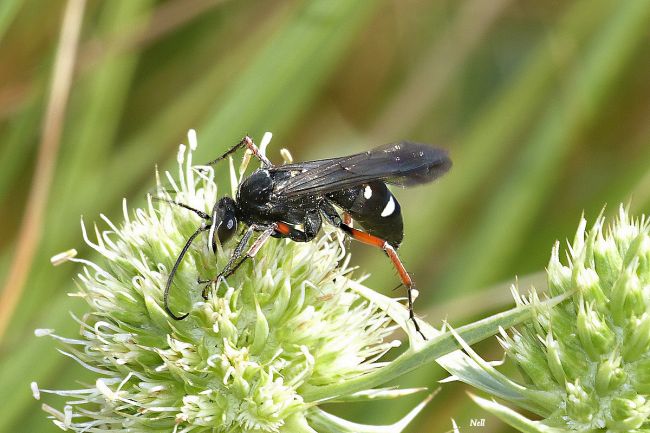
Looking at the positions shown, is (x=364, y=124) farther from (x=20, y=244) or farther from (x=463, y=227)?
(x=20, y=244)

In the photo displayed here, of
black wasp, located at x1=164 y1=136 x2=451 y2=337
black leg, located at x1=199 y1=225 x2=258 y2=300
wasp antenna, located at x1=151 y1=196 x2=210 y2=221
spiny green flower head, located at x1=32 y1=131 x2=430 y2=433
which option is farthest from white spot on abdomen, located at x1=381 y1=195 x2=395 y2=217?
wasp antenna, located at x1=151 y1=196 x2=210 y2=221

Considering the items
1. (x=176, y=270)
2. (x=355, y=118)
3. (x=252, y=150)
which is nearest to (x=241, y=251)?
(x=176, y=270)

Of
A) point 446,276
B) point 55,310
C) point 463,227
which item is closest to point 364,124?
point 463,227

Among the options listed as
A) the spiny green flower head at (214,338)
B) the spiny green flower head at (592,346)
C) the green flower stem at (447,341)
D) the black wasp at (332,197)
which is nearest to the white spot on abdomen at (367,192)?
the black wasp at (332,197)

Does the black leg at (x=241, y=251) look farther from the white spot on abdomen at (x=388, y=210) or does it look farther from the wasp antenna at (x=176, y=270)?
the white spot on abdomen at (x=388, y=210)

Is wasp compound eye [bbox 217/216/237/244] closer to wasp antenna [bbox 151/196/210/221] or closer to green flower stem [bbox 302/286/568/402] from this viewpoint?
wasp antenna [bbox 151/196/210/221]

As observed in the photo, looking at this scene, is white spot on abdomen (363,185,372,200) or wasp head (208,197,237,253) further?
white spot on abdomen (363,185,372,200)

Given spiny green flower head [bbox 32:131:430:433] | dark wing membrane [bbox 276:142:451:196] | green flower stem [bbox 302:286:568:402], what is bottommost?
green flower stem [bbox 302:286:568:402]
